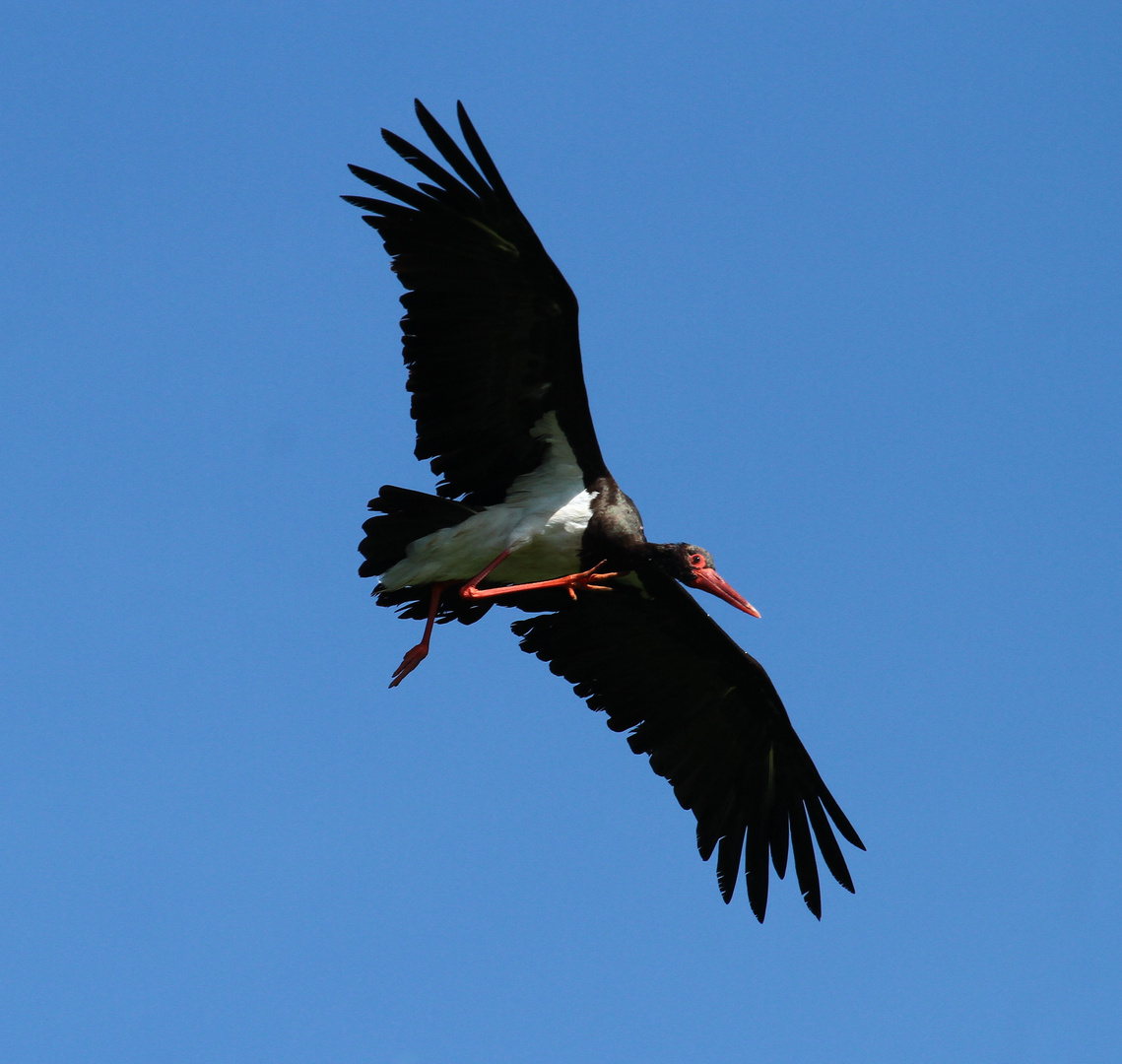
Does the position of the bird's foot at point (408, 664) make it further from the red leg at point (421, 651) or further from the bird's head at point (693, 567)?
the bird's head at point (693, 567)

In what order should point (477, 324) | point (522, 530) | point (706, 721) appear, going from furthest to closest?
point (706, 721)
point (522, 530)
point (477, 324)

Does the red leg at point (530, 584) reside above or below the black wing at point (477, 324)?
below

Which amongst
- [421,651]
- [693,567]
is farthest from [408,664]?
[693,567]

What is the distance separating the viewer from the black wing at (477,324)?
8.91 m

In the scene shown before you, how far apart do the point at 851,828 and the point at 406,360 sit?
191 inches

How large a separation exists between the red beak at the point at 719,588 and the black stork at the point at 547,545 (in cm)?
1

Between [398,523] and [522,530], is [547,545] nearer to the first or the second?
[522,530]

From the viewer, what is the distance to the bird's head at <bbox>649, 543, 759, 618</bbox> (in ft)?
34.6

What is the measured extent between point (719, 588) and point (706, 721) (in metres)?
1.42

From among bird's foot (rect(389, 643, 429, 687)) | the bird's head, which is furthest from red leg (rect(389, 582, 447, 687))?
the bird's head

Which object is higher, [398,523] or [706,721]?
[398,523]

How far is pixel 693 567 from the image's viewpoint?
34.6ft

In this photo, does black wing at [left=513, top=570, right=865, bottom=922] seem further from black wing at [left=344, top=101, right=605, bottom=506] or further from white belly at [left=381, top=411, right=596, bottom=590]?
black wing at [left=344, top=101, right=605, bottom=506]

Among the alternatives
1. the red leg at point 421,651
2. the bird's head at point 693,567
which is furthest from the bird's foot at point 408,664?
the bird's head at point 693,567
